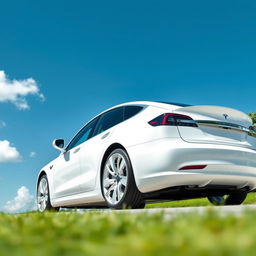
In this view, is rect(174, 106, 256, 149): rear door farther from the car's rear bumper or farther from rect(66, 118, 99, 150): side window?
rect(66, 118, 99, 150): side window

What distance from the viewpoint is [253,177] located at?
17.6 feet

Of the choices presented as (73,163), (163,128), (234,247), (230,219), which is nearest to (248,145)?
(163,128)

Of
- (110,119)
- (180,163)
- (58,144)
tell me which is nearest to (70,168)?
(58,144)

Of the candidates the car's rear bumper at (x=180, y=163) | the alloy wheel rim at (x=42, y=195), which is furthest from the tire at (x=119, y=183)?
the alloy wheel rim at (x=42, y=195)

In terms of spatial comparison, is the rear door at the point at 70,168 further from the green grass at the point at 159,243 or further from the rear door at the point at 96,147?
the green grass at the point at 159,243

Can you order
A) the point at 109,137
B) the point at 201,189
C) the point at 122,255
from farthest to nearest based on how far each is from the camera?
the point at 109,137, the point at 201,189, the point at 122,255

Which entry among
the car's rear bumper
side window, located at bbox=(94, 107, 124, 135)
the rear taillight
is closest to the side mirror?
side window, located at bbox=(94, 107, 124, 135)

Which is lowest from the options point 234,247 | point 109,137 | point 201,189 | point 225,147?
point 234,247

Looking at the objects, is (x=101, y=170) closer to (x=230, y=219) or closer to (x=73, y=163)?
(x=73, y=163)

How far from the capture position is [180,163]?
15.4ft

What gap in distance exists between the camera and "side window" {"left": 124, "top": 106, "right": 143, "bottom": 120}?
5459 mm

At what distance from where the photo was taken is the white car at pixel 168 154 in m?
4.76

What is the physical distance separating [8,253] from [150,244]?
1.68 feet

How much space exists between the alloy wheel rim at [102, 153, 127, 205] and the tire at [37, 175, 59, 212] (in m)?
2.89
